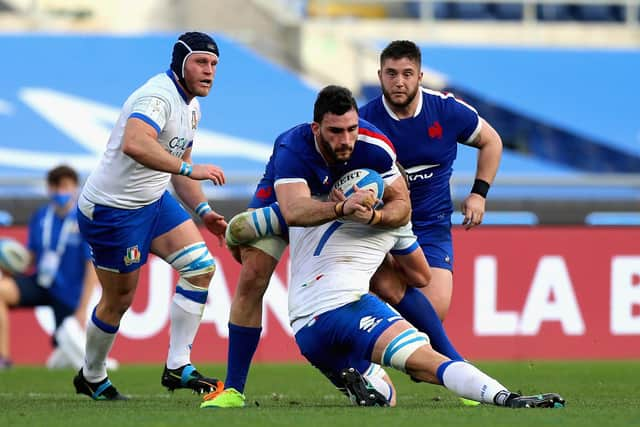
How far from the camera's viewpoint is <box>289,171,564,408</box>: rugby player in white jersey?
22.5 feet

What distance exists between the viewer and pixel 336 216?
7047 mm

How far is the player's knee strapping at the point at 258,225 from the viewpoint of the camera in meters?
7.84

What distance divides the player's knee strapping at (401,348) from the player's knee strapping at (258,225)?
123 centimetres

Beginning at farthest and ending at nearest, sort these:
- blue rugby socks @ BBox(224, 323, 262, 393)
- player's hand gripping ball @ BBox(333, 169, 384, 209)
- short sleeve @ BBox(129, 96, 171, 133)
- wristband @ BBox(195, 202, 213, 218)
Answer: wristband @ BBox(195, 202, 213, 218)
short sleeve @ BBox(129, 96, 171, 133)
blue rugby socks @ BBox(224, 323, 262, 393)
player's hand gripping ball @ BBox(333, 169, 384, 209)

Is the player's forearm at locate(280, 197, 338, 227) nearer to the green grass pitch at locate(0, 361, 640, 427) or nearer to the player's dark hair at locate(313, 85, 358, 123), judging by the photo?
the player's dark hair at locate(313, 85, 358, 123)

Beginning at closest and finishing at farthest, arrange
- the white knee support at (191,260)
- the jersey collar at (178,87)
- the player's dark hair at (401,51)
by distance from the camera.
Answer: the player's dark hair at (401,51)
the jersey collar at (178,87)
the white knee support at (191,260)

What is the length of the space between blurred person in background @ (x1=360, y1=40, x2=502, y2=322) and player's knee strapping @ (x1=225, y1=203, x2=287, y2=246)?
3.67ft

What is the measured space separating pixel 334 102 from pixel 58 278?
6867 mm

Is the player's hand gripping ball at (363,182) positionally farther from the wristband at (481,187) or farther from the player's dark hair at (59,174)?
the player's dark hair at (59,174)

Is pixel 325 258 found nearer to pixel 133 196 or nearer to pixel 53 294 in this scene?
pixel 133 196

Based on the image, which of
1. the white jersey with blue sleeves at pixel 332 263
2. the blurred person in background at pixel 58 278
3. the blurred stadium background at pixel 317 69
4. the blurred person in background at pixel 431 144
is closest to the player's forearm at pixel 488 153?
the blurred person in background at pixel 431 144

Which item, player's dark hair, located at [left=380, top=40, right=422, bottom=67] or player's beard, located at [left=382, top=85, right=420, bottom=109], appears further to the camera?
player's beard, located at [left=382, top=85, right=420, bottom=109]

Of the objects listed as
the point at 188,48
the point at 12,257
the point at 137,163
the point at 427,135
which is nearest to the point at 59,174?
the point at 12,257

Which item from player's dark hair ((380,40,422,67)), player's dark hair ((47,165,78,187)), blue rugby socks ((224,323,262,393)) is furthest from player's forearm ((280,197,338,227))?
player's dark hair ((47,165,78,187))
